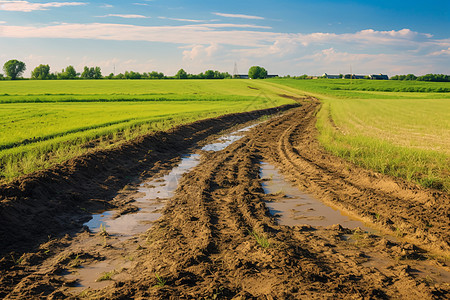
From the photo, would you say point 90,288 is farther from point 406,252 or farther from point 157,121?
point 157,121

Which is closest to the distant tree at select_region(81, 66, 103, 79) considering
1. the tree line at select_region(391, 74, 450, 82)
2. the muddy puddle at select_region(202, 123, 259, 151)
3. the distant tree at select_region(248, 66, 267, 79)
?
the distant tree at select_region(248, 66, 267, 79)

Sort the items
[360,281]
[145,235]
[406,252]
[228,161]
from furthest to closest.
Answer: [228,161] → [145,235] → [406,252] → [360,281]

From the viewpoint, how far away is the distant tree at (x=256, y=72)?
586 ft

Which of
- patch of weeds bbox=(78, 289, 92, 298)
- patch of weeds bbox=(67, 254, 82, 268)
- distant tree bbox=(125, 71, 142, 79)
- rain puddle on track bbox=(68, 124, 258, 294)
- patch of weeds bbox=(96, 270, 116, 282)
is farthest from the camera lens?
distant tree bbox=(125, 71, 142, 79)

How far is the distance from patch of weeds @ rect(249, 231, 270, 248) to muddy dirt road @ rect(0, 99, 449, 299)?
22 millimetres

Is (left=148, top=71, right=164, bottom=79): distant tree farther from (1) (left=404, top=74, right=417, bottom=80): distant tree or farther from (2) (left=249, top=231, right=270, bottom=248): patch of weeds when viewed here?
(2) (left=249, top=231, right=270, bottom=248): patch of weeds

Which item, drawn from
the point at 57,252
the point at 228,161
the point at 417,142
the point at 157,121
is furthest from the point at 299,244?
the point at 157,121

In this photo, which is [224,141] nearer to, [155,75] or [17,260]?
[17,260]

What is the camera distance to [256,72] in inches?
7062

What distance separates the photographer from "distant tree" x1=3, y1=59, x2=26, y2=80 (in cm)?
15325

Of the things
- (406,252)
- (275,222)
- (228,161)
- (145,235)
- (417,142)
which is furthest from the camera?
(417,142)

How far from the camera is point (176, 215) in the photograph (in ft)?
26.9

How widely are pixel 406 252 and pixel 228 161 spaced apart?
855cm

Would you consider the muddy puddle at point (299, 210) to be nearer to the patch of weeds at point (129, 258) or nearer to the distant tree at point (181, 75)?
the patch of weeds at point (129, 258)
